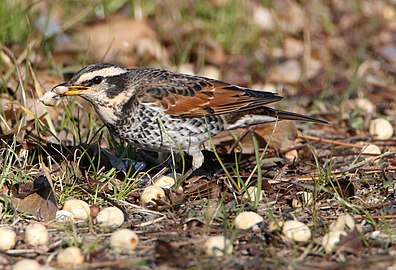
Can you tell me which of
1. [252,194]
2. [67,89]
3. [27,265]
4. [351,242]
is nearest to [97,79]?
[67,89]

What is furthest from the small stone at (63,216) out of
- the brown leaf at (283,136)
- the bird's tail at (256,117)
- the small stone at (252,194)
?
the brown leaf at (283,136)

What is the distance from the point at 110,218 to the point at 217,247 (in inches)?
37.3

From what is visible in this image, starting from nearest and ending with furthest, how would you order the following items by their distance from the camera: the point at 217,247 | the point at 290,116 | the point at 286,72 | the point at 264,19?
the point at 217,247
the point at 290,116
the point at 286,72
the point at 264,19

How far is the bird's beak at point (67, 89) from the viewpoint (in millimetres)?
6051

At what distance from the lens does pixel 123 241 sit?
4688 millimetres

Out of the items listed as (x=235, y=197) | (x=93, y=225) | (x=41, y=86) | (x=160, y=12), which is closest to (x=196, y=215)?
(x=235, y=197)

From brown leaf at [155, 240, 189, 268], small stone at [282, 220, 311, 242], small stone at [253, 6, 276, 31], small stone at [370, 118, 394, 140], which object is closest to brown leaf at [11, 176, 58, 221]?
brown leaf at [155, 240, 189, 268]

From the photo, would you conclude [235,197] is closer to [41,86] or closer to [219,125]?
[219,125]

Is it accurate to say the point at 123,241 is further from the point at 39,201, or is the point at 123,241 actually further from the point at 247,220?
the point at 39,201

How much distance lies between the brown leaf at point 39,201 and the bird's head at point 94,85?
0.81 metres

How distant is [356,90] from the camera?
30.9 feet

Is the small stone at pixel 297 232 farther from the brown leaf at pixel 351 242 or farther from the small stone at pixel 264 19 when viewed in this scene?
the small stone at pixel 264 19

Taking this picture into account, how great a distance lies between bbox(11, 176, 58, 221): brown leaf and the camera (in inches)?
213

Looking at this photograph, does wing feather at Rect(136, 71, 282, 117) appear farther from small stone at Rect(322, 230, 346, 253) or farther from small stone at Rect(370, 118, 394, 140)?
small stone at Rect(322, 230, 346, 253)
